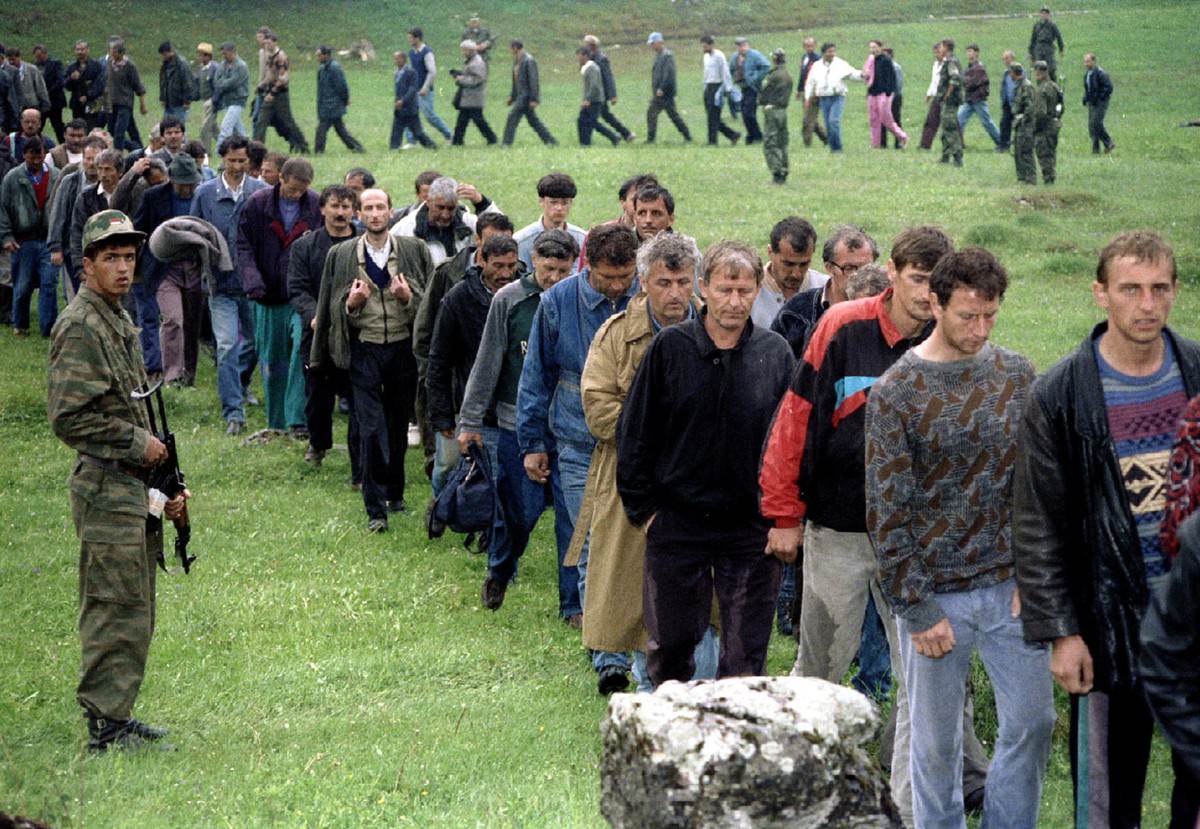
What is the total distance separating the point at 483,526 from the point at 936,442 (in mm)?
4988

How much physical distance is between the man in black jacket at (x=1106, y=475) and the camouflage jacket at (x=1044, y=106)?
21.6 meters

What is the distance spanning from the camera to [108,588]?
747cm

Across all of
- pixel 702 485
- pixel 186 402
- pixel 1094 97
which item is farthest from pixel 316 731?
pixel 1094 97

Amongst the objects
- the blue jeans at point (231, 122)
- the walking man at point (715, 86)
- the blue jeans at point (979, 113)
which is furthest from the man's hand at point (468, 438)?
the walking man at point (715, 86)

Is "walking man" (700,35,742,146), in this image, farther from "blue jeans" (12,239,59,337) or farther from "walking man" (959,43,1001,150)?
"blue jeans" (12,239,59,337)

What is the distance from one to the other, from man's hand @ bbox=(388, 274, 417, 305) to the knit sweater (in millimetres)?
6809

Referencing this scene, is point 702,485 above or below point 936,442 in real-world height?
below

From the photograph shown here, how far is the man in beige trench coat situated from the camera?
7.58m

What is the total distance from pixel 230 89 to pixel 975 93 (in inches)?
533

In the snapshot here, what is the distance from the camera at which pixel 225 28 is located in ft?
162

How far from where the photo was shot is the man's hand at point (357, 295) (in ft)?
39.2

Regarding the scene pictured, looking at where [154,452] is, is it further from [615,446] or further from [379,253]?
[379,253]

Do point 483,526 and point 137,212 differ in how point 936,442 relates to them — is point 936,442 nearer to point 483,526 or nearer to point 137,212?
point 483,526

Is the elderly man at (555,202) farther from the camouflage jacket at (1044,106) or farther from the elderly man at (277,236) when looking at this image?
the camouflage jacket at (1044,106)
